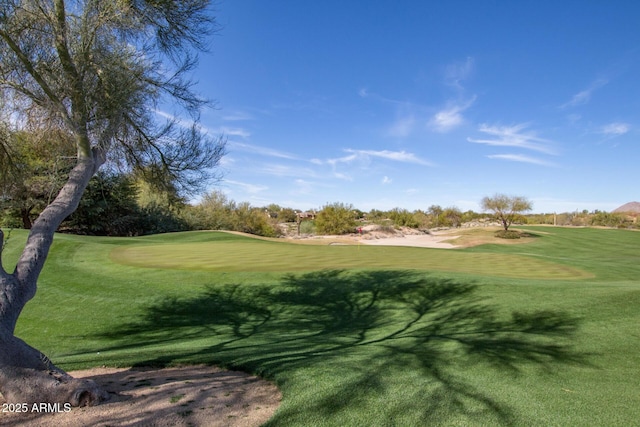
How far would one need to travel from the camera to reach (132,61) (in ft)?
20.0

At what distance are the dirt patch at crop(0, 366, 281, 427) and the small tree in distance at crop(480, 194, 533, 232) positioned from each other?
3489cm

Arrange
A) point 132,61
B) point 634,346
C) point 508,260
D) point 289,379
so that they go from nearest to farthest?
point 289,379, point 634,346, point 132,61, point 508,260

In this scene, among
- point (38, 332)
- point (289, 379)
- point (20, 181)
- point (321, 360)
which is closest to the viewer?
point (289, 379)

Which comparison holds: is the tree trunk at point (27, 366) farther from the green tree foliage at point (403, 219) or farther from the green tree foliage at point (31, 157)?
the green tree foliage at point (403, 219)

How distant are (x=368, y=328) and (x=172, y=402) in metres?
5.13

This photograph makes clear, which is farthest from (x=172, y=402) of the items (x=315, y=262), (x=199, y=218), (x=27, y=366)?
(x=199, y=218)

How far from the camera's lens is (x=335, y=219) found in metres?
39.2

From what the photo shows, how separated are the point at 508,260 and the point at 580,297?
301 inches

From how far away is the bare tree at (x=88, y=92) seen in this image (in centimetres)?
394

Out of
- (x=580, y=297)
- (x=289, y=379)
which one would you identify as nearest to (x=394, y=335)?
(x=289, y=379)

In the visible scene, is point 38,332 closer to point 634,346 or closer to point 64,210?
point 64,210

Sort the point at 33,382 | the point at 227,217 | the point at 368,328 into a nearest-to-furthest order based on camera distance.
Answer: the point at 33,382 < the point at 368,328 < the point at 227,217

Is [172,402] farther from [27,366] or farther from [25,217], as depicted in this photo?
[25,217]

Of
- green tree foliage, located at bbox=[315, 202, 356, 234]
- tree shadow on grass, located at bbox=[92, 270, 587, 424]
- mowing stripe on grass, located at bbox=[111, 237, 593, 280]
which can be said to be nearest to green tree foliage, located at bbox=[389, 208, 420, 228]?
green tree foliage, located at bbox=[315, 202, 356, 234]
